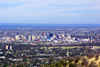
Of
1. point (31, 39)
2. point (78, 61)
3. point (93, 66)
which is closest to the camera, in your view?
point (93, 66)

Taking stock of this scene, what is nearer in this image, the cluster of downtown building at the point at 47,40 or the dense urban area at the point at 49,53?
the dense urban area at the point at 49,53

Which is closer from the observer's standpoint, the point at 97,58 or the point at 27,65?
the point at 97,58

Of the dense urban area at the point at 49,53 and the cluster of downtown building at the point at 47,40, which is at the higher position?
the dense urban area at the point at 49,53

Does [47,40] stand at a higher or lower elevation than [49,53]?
lower

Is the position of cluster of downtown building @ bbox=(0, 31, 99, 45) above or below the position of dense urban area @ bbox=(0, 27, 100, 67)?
below

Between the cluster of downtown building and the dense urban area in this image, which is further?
the cluster of downtown building

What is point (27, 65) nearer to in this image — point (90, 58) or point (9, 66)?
point (9, 66)

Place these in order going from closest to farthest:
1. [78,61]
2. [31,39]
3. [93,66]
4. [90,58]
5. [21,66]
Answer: [93,66] → [78,61] → [90,58] → [21,66] → [31,39]

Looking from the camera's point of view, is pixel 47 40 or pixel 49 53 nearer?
pixel 49 53

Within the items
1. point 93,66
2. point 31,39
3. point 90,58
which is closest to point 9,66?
point 90,58

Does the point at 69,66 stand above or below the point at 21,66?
above

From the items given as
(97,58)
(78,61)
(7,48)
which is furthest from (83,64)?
(7,48)
